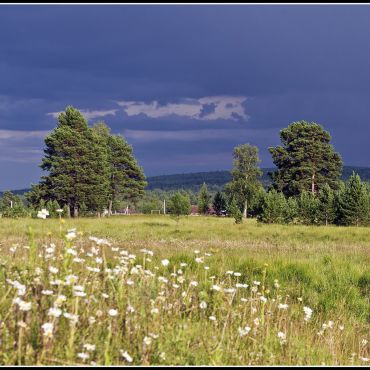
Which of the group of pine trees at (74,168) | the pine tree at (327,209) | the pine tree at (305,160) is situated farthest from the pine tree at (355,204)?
the group of pine trees at (74,168)

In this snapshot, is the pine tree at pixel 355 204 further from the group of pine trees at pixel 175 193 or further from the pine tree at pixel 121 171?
the pine tree at pixel 121 171

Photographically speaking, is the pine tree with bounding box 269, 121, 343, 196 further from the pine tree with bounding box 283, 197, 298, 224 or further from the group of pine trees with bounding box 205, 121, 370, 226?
the pine tree with bounding box 283, 197, 298, 224

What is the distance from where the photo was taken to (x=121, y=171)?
76.8m

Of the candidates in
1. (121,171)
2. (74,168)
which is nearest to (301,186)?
(121,171)

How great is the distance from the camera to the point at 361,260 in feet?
41.5

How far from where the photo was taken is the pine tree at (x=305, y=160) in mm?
69875

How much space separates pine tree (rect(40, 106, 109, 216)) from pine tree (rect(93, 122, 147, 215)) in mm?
9512

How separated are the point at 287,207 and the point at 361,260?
3837cm

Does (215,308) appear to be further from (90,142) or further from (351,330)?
(90,142)

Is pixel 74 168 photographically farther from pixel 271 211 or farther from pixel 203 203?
pixel 203 203

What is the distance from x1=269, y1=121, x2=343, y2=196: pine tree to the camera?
229ft

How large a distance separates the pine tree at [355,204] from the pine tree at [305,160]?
→ 18986 mm

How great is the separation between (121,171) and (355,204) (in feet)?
130

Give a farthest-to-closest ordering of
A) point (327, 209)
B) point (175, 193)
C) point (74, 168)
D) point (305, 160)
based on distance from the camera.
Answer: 1. point (305, 160)
2. point (175, 193)
3. point (74, 168)
4. point (327, 209)
